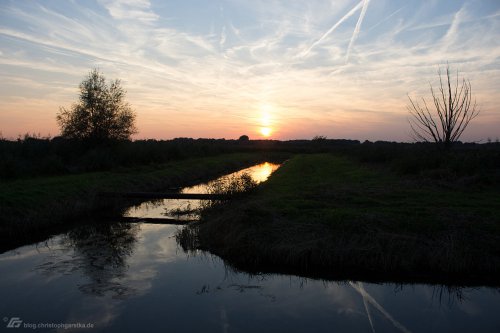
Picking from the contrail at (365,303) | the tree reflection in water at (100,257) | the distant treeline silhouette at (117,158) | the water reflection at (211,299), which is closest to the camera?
the water reflection at (211,299)

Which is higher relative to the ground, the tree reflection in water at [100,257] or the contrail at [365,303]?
the contrail at [365,303]

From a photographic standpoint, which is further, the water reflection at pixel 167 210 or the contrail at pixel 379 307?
the water reflection at pixel 167 210

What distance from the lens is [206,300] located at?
34.6 ft

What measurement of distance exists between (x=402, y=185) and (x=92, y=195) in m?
19.2

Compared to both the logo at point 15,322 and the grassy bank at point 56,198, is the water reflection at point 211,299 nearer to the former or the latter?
the logo at point 15,322

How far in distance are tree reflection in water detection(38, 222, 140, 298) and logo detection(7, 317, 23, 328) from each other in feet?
6.14

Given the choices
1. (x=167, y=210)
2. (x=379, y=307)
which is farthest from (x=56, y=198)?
(x=379, y=307)

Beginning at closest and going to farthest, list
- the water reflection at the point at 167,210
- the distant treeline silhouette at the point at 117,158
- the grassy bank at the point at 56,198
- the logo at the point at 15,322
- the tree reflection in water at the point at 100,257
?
1. the logo at the point at 15,322
2. the tree reflection in water at the point at 100,257
3. the grassy bank at the point at 56,198
4. the water reflection at the point at 167,210
5. the distant treeline silhouette at the point at 117,158

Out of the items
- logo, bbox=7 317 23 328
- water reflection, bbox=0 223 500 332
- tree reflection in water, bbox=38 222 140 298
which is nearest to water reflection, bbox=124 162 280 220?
tree reflection in water, bbox=38 222 140 298

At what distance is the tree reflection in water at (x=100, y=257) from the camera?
1131 centimetres

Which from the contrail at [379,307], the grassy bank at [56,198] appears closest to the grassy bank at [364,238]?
the contrail at [379,307]

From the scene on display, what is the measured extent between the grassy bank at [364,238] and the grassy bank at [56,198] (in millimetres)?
7563

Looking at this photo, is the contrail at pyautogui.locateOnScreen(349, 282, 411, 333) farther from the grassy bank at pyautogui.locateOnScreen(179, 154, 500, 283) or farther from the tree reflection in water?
the tree reflection in water

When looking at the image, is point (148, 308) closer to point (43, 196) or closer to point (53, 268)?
point (53, 268)
